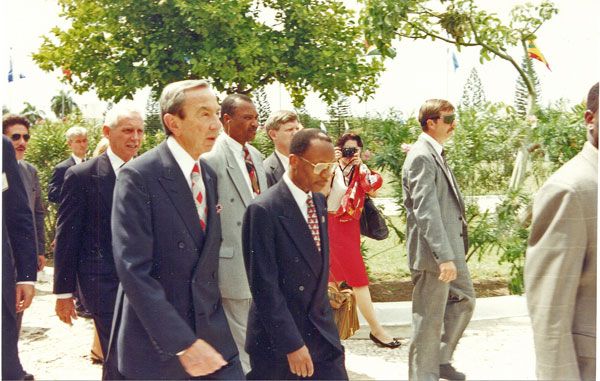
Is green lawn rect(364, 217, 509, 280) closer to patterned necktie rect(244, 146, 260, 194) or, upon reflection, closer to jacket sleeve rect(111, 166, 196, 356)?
patterned necktie rect(244, 146, 260, 194)

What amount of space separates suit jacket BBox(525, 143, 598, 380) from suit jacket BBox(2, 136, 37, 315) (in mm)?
2588

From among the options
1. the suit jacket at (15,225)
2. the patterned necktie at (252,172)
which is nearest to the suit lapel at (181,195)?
the suit jacket at (15,225)

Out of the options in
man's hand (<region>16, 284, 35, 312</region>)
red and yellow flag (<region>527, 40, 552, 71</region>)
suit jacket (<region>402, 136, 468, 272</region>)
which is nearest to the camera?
man's hand (<region>16, 284, 35, 312</region>)

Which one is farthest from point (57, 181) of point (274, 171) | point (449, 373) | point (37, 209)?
point (449, 373)

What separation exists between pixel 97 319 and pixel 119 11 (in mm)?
3877

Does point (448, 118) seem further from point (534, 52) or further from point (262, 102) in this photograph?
point (262, 102)

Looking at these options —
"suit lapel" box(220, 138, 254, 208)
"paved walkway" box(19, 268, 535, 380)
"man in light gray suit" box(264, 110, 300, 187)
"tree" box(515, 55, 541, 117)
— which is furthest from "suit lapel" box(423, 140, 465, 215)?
"tree" box(515, 55, 541, 117)

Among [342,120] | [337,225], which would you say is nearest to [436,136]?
[337,225]

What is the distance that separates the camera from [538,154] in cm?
833

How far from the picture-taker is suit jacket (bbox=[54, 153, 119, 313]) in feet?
15.4

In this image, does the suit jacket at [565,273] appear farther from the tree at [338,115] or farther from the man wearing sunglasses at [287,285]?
the tree at [338,115]

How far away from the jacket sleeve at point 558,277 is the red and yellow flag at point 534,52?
610 centimetres

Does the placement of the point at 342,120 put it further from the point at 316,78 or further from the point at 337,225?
the point at 337,225

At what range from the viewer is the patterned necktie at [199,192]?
3.40m
